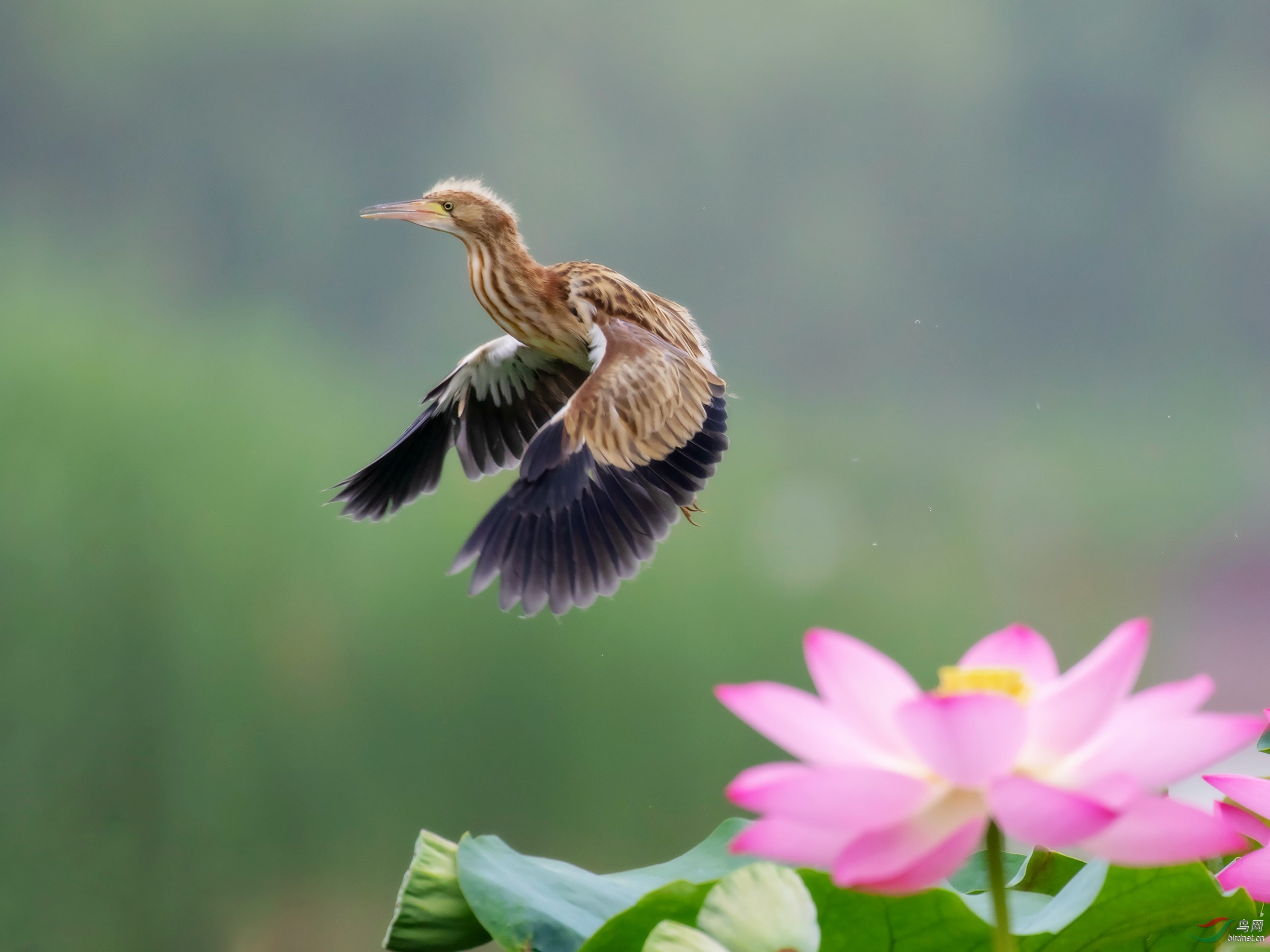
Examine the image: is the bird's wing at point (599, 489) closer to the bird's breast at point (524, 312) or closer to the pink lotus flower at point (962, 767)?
the bird's breast at point (524, 312)

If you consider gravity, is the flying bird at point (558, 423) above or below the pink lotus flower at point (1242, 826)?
above

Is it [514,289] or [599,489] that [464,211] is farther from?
[599,489]

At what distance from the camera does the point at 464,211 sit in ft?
2.85

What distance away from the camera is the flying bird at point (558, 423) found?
0.74 m

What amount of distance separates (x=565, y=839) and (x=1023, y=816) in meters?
1.73

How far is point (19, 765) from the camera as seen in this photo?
5.26 ft

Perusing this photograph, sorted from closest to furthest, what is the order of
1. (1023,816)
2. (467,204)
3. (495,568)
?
(1023,816)
(495,568)
(467,204)

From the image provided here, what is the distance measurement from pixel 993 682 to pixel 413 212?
2.42ft

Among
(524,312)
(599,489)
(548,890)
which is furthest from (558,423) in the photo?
(548,890)

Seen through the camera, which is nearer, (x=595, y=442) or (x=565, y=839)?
(x=595, y=442)

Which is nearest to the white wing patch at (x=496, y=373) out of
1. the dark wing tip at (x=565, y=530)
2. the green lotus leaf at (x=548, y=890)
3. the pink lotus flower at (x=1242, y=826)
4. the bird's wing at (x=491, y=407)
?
the bird's wing at (x=491, y=407)

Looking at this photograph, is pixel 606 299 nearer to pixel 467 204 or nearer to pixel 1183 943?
pixel 467 204

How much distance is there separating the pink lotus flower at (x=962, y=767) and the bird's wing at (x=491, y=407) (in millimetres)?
823

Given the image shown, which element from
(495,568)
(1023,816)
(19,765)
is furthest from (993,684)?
(19,765)
